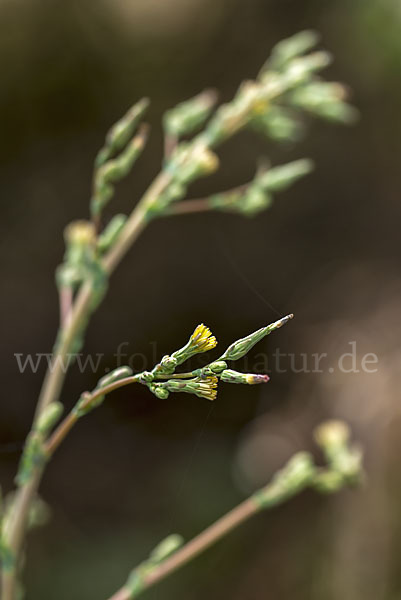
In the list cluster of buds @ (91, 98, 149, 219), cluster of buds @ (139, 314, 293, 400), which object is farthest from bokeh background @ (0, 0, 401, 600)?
cluster of buds @ (139, 314, 293, 400)

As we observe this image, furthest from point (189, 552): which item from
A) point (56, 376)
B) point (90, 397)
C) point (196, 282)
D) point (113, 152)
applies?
point (196, 282)

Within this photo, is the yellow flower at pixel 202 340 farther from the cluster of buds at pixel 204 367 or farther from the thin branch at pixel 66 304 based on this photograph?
the thin branch at pixel 66 304

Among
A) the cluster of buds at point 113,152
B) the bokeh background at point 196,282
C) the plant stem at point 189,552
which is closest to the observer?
the cluster of buds at point 113,152

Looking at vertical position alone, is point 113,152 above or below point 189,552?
above

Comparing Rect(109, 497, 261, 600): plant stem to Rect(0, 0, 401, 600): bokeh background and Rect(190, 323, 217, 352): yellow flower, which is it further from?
Rect(0, 0, 401, 600): bokeh background

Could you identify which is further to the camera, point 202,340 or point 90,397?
point 90,397

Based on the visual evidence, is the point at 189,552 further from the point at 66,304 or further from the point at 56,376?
the point at 66,304

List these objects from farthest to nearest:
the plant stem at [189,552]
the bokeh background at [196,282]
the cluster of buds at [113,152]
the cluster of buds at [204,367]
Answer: the bokeh background at [196,282] → the plant stem at [189,552] → the cluster of buds at [113,152] → the cluster of buds at [204,367]

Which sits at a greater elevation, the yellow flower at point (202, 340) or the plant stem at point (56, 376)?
the yellow flower at point (202, 340)

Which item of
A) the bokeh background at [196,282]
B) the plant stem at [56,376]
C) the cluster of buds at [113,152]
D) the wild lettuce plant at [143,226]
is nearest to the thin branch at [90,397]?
the wild lettuce plant at [143,226]
